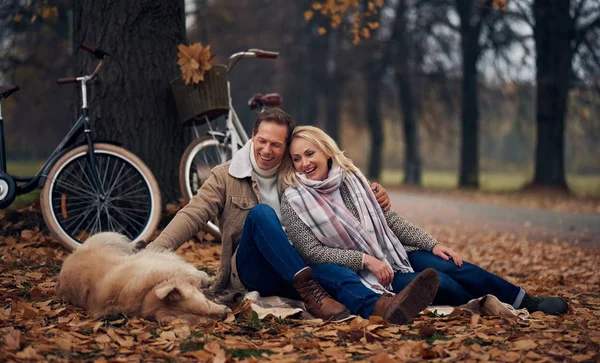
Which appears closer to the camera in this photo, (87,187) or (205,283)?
(205,283)

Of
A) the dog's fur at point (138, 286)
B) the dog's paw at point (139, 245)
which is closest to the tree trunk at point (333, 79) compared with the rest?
the dog's paw at point (139, 245)

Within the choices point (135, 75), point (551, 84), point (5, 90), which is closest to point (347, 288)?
point (135, 75)

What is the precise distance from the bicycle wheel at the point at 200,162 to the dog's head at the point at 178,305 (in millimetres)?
2417

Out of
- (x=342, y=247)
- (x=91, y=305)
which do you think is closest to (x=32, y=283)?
(x=91, y=305)

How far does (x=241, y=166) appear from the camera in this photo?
4.50m

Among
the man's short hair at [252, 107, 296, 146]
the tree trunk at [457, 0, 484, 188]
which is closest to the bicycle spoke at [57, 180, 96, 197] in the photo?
the man's short hair at [252, 107, 296, 146]

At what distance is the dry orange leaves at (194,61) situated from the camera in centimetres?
613

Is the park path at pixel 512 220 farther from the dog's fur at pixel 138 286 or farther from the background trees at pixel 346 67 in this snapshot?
the dog's fur at pixel 138 286

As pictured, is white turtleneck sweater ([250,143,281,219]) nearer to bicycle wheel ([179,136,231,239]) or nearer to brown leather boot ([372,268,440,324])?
brown leather boot ([372,268,440,324])

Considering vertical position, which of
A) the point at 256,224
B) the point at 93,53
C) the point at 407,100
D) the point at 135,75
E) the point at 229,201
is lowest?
the point at 256,224

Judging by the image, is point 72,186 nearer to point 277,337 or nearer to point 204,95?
point 204,95

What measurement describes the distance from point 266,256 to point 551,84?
558 inches

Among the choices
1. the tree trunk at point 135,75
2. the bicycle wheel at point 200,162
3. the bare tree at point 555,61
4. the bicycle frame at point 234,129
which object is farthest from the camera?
the bare tree at point 555,61

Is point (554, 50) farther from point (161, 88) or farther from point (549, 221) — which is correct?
point (161, 88)
